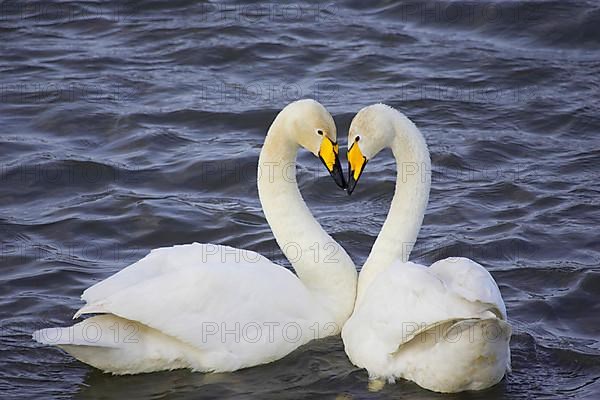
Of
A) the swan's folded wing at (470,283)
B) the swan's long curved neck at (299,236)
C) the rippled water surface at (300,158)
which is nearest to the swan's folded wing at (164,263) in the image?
the swan's long curved neck at (299,236)

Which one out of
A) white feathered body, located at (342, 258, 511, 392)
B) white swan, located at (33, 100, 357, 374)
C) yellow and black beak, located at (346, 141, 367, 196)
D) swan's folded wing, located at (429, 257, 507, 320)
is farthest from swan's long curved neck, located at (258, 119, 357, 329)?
swan's folded wing, located at (429, 257, 507, 320)

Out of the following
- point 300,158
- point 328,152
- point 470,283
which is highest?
point 328,152

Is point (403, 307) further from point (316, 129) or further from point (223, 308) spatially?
point (316, 129)

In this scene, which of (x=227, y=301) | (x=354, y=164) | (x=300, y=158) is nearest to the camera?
(x=227, y=301)

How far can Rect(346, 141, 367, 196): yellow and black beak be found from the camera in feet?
26.7

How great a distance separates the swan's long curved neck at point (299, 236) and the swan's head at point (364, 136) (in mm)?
460

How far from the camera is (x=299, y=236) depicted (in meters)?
8.56

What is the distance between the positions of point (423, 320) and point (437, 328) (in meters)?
0.15

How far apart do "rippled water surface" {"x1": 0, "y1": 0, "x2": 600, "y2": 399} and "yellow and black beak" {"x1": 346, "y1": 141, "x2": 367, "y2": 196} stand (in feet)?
3.38

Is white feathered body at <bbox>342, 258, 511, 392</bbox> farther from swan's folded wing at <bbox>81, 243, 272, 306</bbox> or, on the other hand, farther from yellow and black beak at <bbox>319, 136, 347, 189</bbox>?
swan's folded wing at <bbox>81, 243, 272, 306</bbox>

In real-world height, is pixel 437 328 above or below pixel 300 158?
above

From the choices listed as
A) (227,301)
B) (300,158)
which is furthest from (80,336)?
(300,158)

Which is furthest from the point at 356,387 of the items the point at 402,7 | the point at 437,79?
the point at 402,7

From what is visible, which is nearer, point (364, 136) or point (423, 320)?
point (423, 320)
